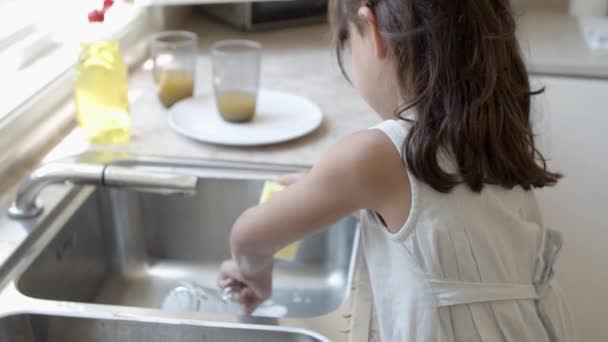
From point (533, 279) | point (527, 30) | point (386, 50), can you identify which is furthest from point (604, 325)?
point (386, 50)

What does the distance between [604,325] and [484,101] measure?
1.05m

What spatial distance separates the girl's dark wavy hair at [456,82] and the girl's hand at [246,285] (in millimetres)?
330

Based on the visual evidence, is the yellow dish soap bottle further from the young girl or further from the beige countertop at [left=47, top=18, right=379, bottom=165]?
the young girl

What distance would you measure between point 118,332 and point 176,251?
39 centimetres

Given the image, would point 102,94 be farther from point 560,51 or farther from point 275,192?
point 560,51

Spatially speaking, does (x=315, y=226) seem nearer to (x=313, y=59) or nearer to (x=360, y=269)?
(x=360, y=269)

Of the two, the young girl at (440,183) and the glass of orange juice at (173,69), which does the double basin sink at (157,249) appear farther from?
the glass of orange juice at (173,69)

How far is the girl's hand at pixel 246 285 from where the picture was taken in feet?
3.21

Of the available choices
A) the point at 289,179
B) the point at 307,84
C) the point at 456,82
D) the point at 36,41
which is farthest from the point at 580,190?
the point at 36,41

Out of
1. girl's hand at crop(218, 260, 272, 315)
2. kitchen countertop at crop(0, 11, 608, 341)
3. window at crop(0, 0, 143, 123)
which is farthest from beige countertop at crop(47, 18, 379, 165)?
girl's hand at crop(218, 260, 272, 315)

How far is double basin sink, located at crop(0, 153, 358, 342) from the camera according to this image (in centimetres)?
97

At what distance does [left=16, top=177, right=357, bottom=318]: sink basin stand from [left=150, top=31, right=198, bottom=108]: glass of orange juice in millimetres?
249

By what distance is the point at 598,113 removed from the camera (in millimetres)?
1429

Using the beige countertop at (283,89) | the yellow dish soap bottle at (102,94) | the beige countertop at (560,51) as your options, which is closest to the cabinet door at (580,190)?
the beige countertop at (560,51)
